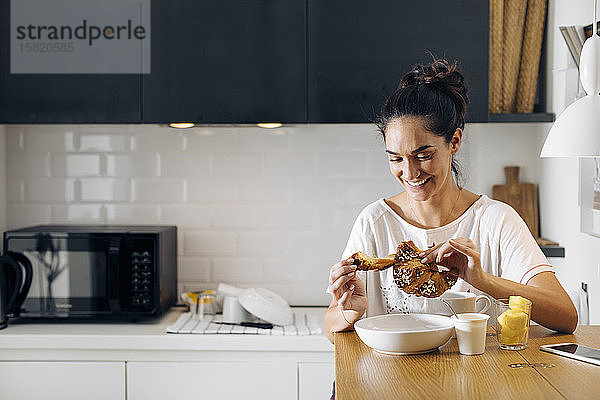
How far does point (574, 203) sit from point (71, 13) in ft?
6.61

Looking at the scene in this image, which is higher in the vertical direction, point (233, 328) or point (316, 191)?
point (316, 191)

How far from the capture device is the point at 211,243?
3135 mm

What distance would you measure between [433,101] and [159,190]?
1496mm

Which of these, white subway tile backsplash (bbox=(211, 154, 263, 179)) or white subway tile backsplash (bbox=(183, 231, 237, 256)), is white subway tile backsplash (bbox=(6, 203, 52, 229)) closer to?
white subway tile backsplash (bbox=(183, 231, 237, 256))

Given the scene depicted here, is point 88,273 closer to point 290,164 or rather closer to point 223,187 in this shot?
point 223,187

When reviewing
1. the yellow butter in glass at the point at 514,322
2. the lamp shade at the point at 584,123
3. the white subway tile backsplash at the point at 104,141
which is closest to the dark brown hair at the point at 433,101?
the lamp shade at the point at 584,123

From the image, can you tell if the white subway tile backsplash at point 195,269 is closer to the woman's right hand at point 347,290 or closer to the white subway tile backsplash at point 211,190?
the white subway tile backsplash at point 211,190

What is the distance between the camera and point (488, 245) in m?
2.04

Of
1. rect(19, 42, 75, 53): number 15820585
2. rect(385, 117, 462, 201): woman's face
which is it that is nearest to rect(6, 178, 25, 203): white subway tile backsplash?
rect(19, 42, 75, 53): number 15820585

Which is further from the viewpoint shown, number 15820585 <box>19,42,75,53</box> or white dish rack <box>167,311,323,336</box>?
number 15820585 <box>19,42,75,53</box>

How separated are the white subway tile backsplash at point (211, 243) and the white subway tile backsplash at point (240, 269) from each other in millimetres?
37

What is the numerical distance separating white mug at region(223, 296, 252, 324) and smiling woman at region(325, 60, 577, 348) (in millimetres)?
766

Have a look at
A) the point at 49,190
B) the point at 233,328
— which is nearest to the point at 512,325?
the point at 233,328

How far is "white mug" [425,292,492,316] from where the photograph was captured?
1.65 m
